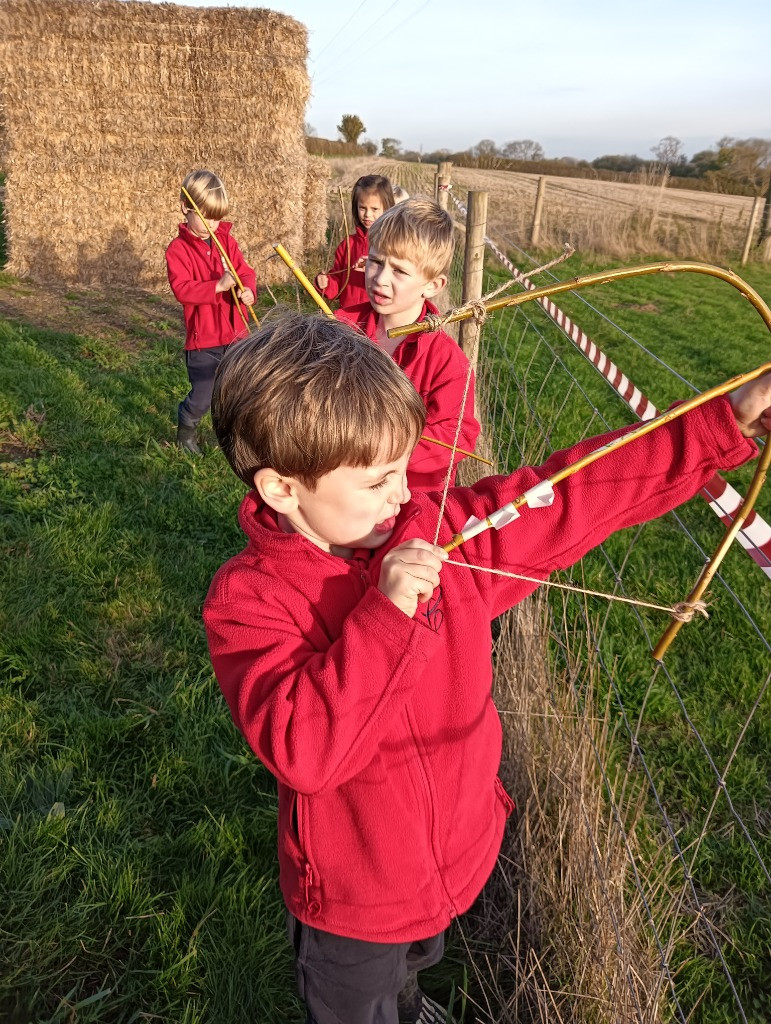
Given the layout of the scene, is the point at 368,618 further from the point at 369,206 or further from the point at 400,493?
the point at 369,206

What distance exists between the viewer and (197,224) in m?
4.61

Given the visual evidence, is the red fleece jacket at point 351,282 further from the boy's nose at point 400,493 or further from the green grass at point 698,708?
the boy's nose at point 400,493

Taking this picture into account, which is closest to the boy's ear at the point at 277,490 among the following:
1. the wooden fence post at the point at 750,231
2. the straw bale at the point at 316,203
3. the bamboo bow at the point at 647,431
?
the bamboo bow at the point at 647,431

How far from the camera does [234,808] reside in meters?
2.34

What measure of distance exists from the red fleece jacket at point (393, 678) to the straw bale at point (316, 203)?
10.3 metres

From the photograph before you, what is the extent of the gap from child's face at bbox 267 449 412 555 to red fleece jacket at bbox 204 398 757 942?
54 mm

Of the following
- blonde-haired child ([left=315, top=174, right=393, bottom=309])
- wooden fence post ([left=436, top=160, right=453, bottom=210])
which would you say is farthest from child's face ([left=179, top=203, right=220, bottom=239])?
wooden fence post ([left=436, top=160, right=453, bottom=210])

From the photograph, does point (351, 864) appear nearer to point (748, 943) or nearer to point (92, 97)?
point (748, 943)

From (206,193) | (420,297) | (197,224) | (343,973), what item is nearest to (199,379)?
(197,224)

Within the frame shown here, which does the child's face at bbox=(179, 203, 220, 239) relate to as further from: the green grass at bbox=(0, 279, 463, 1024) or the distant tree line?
the distant tree line

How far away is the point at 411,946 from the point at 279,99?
1028cm

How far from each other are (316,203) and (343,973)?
10.9m

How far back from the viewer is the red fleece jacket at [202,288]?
15.1 feet

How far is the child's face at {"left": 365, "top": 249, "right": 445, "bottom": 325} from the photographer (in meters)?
2.55
